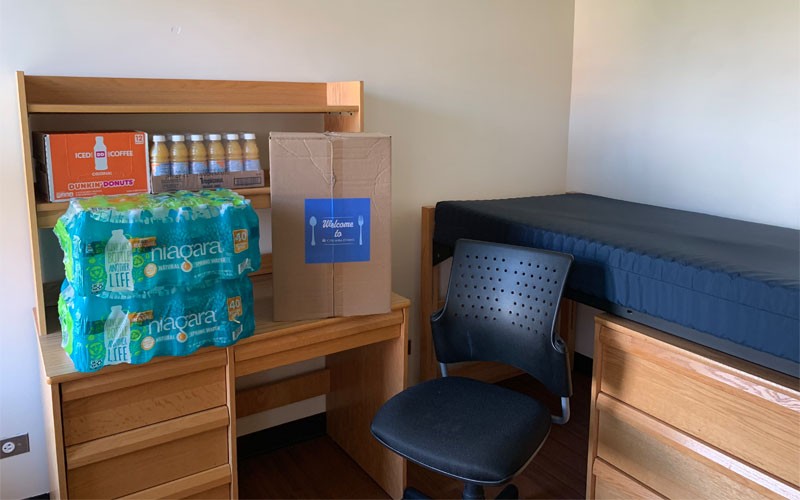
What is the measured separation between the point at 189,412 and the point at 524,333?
1.01 meters

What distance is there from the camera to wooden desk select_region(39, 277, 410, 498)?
5.26 feet

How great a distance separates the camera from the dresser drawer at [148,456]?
5.35 feet

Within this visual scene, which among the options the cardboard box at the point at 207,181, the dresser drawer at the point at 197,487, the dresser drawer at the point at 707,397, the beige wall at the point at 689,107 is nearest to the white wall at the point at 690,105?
the beige wall at the point at 689,107

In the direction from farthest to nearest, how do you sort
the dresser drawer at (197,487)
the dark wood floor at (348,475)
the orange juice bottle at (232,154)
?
1. the dark wood floor at (348,475)
2. the orange juice bottle at (232,154)
3. the dresser drawer at (197,487)

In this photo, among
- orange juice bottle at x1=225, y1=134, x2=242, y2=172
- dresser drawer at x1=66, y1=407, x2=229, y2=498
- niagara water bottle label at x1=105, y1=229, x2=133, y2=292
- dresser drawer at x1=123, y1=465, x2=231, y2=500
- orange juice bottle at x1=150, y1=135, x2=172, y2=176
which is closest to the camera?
niagara water bottle label at x1=105, y1=229, x2=133, y2=292

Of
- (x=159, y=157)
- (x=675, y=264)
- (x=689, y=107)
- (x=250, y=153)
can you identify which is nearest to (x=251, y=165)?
(x=250, y=153)

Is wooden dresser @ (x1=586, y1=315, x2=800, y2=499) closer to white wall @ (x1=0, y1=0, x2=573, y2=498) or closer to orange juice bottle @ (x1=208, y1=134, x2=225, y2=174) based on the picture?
white wall @ (x1=0, y1=0, x2=573, y2=498)

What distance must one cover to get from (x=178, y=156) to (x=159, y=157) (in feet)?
0.18

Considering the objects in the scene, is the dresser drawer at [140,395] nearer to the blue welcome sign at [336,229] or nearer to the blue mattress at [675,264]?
the blue welcome sign at [336,229]

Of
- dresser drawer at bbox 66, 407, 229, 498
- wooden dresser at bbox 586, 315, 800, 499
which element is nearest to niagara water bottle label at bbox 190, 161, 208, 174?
dresser drawer at bbox 66, 407, 229, 498

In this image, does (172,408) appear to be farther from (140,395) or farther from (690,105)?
(690,105)

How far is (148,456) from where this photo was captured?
5.67 ft

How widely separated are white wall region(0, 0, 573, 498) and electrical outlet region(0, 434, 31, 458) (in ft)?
0.07

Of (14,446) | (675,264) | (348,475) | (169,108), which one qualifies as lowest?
(348,475)
